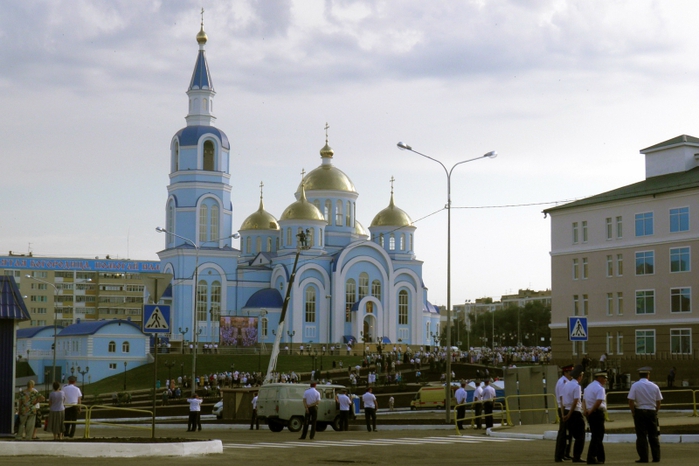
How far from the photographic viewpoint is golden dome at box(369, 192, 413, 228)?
299 feet

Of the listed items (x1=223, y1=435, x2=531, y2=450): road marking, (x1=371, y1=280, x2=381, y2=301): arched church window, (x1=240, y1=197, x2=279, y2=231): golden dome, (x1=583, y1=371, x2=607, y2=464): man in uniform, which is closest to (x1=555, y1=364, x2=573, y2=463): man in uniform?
(x1=583, y1=371, x2=607, y2=464): man in uniform

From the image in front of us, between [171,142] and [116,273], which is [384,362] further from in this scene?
[116,273]

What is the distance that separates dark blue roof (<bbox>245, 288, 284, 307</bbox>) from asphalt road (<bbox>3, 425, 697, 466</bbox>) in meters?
57.8

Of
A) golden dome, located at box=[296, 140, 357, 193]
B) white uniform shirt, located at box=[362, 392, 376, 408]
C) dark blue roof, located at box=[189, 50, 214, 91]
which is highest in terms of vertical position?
dark blue roof, located at box=[189, 50, 214, 91]

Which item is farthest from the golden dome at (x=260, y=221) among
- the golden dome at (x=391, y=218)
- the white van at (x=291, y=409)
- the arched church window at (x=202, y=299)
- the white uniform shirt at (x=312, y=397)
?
the white uniform shirt at (x=312, y=397)

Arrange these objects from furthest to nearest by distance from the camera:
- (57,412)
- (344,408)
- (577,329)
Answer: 1. (344,408)
2. (577,329)
3. (57,412)

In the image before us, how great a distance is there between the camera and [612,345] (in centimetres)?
5175

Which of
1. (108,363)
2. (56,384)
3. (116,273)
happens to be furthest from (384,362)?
(116,273)

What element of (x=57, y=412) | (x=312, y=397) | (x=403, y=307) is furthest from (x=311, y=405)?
(x=403, y=307)

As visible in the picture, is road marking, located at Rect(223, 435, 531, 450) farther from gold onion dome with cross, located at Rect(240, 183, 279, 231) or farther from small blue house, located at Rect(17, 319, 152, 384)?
gold onion dome with cross, located at Rect(240, 183, 279, 231)

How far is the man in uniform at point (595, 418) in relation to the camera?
619 inches

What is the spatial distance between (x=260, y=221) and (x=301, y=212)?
922cm

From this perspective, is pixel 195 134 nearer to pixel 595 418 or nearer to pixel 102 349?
pixel 102 349

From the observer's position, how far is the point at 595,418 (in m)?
16.0
